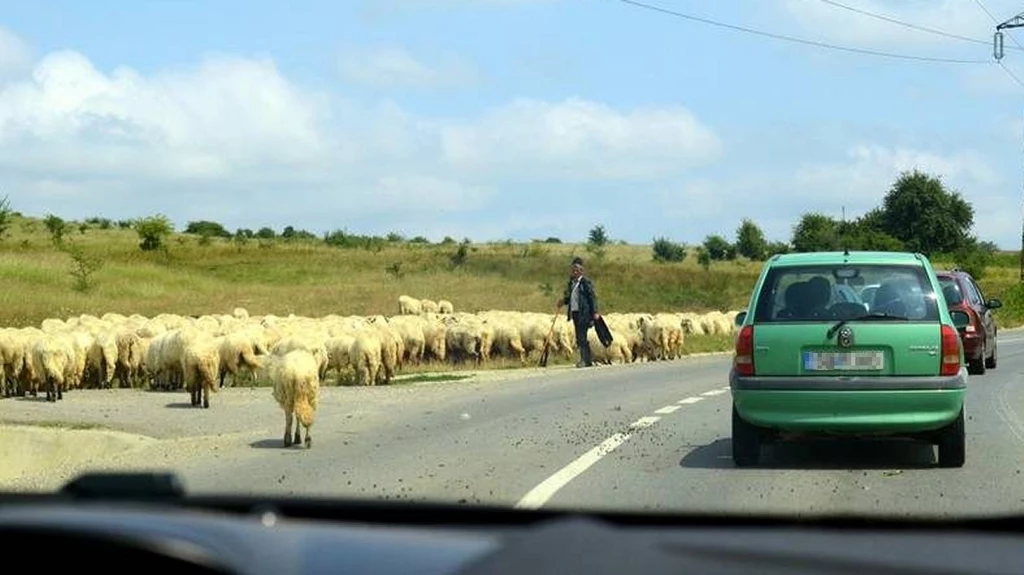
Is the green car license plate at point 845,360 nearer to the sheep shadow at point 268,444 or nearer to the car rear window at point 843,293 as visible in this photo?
the car rear window at point 843,293

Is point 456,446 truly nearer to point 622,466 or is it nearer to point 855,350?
point 622,466

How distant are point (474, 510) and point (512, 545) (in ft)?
1.96

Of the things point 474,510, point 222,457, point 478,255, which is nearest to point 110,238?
point 478,255

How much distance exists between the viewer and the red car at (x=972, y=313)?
2527 centimetres

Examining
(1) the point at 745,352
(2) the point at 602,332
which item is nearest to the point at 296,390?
(1) the point at 745,352

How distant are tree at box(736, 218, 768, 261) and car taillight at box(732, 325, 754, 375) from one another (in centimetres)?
10689

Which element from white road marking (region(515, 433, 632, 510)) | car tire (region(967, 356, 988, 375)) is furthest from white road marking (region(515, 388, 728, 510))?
car tire (region(967, 356, 988, 375))

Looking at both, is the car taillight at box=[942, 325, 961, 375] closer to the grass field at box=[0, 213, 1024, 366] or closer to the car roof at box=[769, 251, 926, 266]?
the car roof at box=[769, 251, 926, 266]

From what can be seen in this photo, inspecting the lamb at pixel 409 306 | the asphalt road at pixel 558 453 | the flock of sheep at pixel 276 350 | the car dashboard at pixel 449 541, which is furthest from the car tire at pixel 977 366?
the lamb at pixel 409 306

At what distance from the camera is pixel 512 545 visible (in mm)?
2252

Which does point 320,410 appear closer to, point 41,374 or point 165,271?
point 41,374

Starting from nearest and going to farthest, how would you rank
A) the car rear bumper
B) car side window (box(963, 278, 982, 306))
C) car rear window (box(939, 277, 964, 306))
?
1. the car rear bumper
2. car rear window (box(939, 277, 964, 306))
3. car side window (box(963, 278, 982, 306))

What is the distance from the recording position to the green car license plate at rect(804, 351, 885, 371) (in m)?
12.2

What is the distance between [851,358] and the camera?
40.0ft
